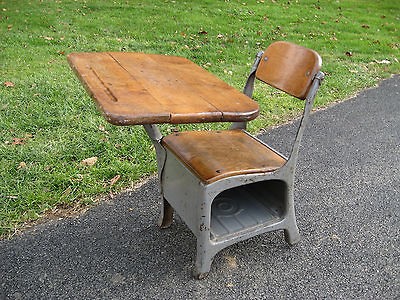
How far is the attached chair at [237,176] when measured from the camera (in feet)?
7.36

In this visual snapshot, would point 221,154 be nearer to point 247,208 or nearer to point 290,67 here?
point 247,208

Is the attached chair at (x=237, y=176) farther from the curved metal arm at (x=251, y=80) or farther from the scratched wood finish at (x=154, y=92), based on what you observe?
the scratched wood finish at (x=154, y=92)

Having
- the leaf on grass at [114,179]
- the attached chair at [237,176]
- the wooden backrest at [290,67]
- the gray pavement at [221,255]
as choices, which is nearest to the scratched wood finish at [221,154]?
the attached chair at [237,176]

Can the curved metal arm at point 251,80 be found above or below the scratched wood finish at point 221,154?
above

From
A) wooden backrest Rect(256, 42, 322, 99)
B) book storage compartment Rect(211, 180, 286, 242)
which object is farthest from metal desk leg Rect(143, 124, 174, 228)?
wooden backrest Rect(256, 42, 322, 99)

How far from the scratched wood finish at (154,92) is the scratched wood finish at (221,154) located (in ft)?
1.23

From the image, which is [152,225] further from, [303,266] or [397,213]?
[397,213]

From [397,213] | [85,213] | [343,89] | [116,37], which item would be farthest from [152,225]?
[116,37]

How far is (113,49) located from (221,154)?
12.8 ft

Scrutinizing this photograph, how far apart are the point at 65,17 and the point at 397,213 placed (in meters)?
5.89

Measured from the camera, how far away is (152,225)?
2811 mm

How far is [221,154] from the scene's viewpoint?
94.3 inches

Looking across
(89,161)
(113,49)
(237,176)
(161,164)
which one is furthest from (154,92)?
(113,49)

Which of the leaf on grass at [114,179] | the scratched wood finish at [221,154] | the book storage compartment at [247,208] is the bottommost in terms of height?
the leaf on grass at [114,179]
